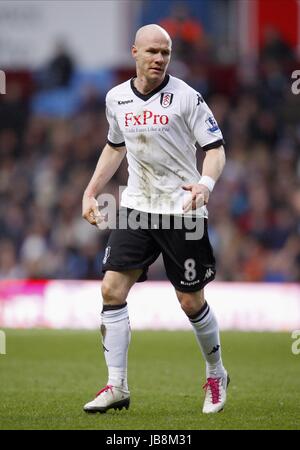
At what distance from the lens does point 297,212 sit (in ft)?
51.2

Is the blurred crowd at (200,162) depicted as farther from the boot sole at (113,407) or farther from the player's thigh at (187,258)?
the boot sole at (113,407)

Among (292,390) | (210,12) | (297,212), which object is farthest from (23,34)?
(292,390)

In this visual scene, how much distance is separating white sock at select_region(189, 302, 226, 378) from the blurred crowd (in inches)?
314

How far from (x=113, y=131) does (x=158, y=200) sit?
61 cm

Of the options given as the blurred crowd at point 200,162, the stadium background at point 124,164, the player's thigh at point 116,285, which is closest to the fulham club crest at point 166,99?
the player's thigh at point 116,285

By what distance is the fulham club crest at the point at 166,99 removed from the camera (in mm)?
6852

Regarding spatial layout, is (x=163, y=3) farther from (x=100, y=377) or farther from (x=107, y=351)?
(x=107, y=351)

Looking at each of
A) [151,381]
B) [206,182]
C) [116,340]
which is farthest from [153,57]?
[151,381]

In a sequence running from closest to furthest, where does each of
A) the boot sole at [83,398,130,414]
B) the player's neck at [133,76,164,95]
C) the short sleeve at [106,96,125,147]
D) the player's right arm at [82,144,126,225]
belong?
the boot sole at [83,398,130,414] → the player's neck at [133,76,164,95] → the player's right arm at [82,144,126,225] → the short sleeve at [106,96,125,147]

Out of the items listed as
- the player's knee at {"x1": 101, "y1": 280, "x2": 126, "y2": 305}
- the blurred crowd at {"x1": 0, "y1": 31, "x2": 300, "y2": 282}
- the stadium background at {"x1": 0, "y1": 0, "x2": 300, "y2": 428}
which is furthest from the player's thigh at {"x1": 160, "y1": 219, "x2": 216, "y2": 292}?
the blurred crowd at {"x1": 0, "y1": 31, "x2": 300, "y2": 282}

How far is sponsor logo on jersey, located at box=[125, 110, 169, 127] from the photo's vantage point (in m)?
6.83

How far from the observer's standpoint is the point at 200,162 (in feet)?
53.7

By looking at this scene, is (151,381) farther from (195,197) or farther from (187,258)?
(195,197)

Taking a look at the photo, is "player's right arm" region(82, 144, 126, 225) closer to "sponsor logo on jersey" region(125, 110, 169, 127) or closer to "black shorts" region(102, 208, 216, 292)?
"black shorts" region(102, 208, 216, 292)
